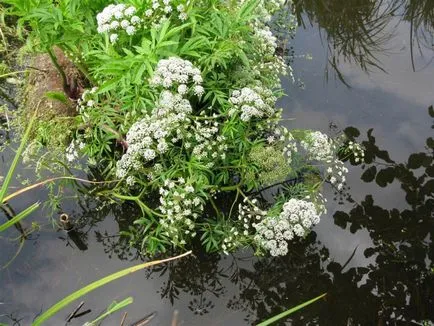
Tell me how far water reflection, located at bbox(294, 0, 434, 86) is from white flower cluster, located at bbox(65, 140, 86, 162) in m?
2.16

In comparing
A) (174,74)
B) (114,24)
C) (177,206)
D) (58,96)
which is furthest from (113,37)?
(177,206)

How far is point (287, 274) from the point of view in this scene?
313cm

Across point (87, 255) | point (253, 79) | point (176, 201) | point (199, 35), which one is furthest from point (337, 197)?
point (87, 255)

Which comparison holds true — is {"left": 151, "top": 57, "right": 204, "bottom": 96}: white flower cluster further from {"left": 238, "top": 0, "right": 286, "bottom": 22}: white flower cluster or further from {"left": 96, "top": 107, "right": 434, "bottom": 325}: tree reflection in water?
{"left": 96, "top": 107, "right": 434, "bottom": 325}: tree reflection in water

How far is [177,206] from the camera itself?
2830 millimetres

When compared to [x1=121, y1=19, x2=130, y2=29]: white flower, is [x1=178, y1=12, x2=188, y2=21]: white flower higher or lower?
higher

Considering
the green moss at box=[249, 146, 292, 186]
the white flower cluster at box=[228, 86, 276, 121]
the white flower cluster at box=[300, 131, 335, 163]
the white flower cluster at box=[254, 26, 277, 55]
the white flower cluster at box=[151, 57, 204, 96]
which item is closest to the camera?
the white flower cluster at box=[151, 57, 204, 96]

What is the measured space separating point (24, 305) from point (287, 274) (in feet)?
5.36

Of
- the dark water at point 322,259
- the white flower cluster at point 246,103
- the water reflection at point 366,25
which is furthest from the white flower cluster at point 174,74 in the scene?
the water reflection at point 366,25

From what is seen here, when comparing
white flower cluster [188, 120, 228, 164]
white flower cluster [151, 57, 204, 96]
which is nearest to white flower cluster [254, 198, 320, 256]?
white flower cluster [188, 120, 228, 164]

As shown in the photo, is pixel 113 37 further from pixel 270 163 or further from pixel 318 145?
pixel 318 145

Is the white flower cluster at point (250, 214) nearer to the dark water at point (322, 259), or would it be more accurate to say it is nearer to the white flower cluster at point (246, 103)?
the dark water at point (322, 259)

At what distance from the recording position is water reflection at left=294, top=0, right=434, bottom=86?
14.1 feet

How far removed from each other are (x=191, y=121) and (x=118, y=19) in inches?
29.6
